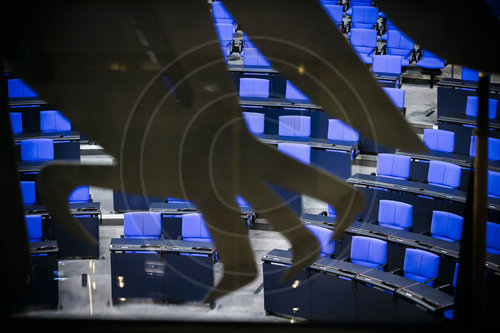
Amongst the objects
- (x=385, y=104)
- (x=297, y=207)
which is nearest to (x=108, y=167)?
(x=297, y=207)

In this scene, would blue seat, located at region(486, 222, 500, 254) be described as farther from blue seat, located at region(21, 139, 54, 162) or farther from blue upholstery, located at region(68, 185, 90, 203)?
blue seat, located at region(21, 139, 54, 162)

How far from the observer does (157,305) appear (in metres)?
6.76

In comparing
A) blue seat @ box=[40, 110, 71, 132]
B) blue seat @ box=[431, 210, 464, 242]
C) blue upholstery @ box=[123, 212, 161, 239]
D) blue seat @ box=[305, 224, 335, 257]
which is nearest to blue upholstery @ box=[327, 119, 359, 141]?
blue seat @ box=[431, 210, 464, 242]

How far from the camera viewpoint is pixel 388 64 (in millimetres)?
8789

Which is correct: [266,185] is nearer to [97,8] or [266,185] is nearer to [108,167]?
[108,167]

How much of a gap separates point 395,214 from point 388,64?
8.72 ft

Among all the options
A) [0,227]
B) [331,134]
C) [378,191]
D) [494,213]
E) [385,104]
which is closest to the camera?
[0,227]

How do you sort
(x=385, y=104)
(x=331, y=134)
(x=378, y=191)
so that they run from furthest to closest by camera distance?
(x=331, y=134)
(x=378, y=191)
(x=385, y=104)

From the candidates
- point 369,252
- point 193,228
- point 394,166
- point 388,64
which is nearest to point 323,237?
point 369,252

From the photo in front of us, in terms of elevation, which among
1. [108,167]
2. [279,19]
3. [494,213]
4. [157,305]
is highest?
[279,19]

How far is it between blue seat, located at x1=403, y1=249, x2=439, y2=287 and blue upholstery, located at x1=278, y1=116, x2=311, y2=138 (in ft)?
7.41

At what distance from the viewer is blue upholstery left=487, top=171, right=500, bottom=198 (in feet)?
21.8

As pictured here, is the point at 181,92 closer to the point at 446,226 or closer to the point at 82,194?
the point at 82,194

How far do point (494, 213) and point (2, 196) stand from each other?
4.82 metres
